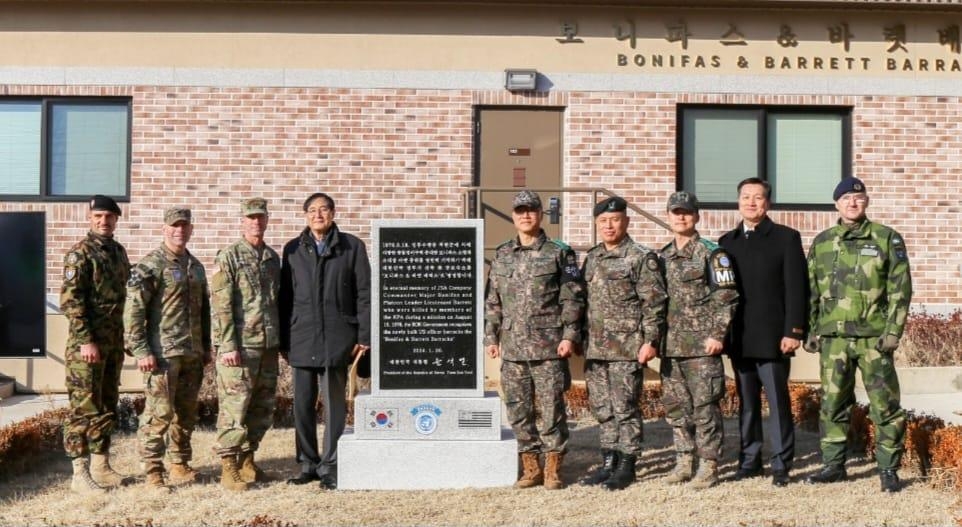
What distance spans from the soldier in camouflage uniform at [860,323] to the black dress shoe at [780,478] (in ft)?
0.68

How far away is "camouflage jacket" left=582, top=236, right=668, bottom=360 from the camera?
6895 mm

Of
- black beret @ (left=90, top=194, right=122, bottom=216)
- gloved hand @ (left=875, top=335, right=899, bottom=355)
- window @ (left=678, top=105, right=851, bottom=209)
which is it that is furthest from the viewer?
window @ (left=678, top=105, right=851, bottom=209)

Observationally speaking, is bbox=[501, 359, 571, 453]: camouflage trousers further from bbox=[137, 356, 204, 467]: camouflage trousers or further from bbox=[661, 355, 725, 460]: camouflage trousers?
bbox=[137, 356, 204, 467]: camouflage trousers

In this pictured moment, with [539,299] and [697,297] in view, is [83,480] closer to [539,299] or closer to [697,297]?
[539,299]

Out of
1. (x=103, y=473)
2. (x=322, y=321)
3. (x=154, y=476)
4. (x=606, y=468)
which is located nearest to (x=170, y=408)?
(x=154, y=476)

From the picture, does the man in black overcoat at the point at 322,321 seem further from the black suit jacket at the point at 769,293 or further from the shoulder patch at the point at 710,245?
the black suit jacket at the point at 769,293

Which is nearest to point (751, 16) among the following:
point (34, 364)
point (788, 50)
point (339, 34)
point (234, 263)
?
point (788, 50)

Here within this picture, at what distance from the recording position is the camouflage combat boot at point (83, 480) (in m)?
6.89


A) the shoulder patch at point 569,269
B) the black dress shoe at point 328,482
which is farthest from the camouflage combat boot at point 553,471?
the black dress shoe at point 328,482

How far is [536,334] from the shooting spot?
6891mm

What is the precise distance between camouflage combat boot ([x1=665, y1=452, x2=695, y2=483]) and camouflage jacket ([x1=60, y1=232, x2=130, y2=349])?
3.97 m

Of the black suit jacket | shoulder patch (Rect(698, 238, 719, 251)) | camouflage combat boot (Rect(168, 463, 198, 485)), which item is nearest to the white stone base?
camouflage combat boot (Rect(168, 463, 198, 485))

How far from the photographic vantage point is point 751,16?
40.5ft

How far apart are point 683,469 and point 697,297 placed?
117 centimetres
